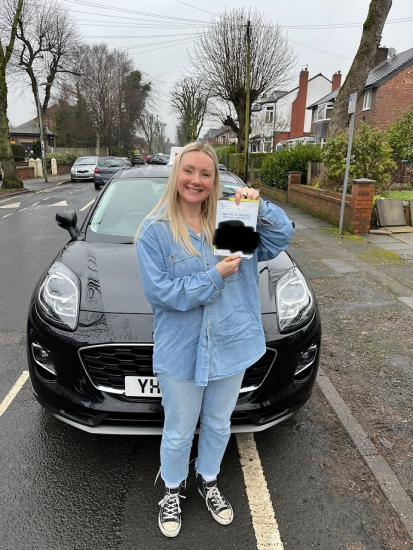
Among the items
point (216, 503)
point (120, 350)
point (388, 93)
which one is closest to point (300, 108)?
point (388, 93)

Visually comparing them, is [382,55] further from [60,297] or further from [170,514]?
[170,514]

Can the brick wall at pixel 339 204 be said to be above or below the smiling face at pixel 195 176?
below

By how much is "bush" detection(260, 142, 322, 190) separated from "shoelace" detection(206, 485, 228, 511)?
40.0 feet

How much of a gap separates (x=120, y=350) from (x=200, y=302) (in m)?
0.70

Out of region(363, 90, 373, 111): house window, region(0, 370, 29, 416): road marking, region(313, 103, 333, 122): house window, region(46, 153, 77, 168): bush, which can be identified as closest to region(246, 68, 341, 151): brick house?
region(313, 103, 333, 122): house window

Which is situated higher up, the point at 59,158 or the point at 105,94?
the point at 105,94

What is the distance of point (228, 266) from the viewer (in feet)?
5.06

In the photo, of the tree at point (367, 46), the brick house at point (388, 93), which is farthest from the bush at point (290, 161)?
the brick house at point (388, 93)

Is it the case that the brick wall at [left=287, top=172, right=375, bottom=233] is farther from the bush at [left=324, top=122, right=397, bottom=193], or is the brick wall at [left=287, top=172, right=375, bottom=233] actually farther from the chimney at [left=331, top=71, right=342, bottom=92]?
the chimney at [left=331, top=71, right=342, bottom=92]

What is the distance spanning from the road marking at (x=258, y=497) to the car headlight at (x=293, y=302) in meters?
0.80

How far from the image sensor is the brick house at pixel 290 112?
163 feet

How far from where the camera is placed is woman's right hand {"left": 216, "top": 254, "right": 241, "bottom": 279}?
1540 millimetres

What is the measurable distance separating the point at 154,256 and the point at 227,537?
4.44 feet

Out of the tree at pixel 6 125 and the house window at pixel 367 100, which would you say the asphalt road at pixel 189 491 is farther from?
the house window at pixel 367 100
